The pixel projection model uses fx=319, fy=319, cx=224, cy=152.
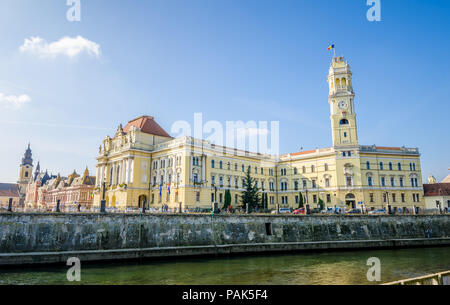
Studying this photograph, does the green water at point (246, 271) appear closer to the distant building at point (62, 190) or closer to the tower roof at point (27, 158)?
the distant building at point (62, 190)

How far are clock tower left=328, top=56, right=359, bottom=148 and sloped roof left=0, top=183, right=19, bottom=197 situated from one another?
464 feet

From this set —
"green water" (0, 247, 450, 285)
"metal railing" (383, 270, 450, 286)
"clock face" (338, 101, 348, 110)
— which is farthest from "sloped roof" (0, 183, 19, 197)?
"metal railing" (383, 270, 450, 286)

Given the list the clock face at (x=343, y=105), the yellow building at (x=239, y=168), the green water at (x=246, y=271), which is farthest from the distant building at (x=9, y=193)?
the green water at (x=246, y=271)

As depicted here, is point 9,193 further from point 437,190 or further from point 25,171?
point 437,190

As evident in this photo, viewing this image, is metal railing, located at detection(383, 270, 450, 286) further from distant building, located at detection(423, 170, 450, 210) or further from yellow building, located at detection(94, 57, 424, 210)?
distant building, located at detection(423, 170, 450, 210)

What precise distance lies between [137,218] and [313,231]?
64.8 ft

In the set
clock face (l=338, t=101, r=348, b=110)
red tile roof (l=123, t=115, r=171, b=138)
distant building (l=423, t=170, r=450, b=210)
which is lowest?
distant building (l=423, t=170, r=450, b=210)

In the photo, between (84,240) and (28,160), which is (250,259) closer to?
(84,240)

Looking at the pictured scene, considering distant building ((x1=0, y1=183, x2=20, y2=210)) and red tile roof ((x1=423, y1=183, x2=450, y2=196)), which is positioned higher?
distant building ((x1=0, y1=183, x2=20, y2=210))

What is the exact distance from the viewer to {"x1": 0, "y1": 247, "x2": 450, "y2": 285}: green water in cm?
1983

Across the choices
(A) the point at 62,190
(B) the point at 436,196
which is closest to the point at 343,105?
(B) the point at 436,196

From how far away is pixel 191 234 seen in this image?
32000mm

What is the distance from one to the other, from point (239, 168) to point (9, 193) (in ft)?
417

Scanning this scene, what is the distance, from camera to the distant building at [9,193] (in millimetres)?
138000
